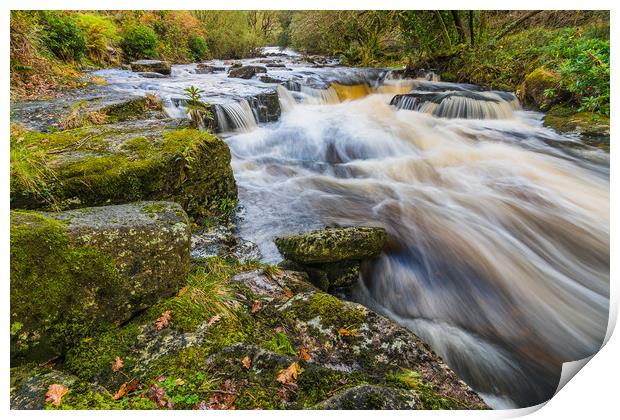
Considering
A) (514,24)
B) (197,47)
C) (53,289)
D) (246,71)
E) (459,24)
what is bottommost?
(53,289)

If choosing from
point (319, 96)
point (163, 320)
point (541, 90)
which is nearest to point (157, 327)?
point (163, 320)

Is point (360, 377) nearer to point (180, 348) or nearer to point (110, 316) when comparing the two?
point (180, 348)

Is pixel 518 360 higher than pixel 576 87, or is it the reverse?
pixel 576 87

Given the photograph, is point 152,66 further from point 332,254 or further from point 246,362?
point 246,362

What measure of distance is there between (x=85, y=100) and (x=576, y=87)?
16.0 feet

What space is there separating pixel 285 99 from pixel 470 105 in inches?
127

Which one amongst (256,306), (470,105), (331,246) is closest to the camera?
(256,306)

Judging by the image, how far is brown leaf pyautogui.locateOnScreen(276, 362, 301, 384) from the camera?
4.52 ft

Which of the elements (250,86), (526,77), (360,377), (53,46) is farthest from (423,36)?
(360,377)

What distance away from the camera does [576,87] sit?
10.2 ft

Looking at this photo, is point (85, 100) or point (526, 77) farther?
point (526, 77)

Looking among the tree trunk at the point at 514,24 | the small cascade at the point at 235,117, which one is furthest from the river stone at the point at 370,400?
the small cascade at the point at 235,117

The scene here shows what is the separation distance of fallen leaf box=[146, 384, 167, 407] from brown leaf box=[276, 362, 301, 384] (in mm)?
461

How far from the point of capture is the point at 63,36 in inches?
134
